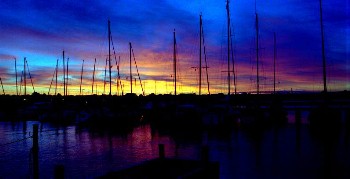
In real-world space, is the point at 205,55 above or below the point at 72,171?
above

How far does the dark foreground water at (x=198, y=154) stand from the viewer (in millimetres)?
19469

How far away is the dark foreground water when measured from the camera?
19469 millimetres

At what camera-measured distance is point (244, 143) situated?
3058 centimetres

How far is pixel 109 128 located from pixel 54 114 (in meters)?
15.8

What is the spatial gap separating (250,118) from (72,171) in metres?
29.0

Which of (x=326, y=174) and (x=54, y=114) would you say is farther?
(x=54, y=114)

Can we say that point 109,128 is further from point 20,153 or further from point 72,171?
point 72,171

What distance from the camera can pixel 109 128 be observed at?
151 feet

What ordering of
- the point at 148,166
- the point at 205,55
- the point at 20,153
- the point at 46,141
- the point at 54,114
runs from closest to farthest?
the point at 148,166 < the point at 20,153 < the point at 46,141 < the point at 205,55 < the point at 54,114

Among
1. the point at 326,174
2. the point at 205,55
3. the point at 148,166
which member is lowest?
the point at 326,174

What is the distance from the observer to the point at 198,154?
81.2 ft

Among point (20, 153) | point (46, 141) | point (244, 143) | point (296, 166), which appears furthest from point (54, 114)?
point (296, 166)

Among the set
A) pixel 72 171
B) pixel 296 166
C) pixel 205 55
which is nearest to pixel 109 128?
pixel 205 55

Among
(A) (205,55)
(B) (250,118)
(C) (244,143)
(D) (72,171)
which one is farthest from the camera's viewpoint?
(A) (205,55)
